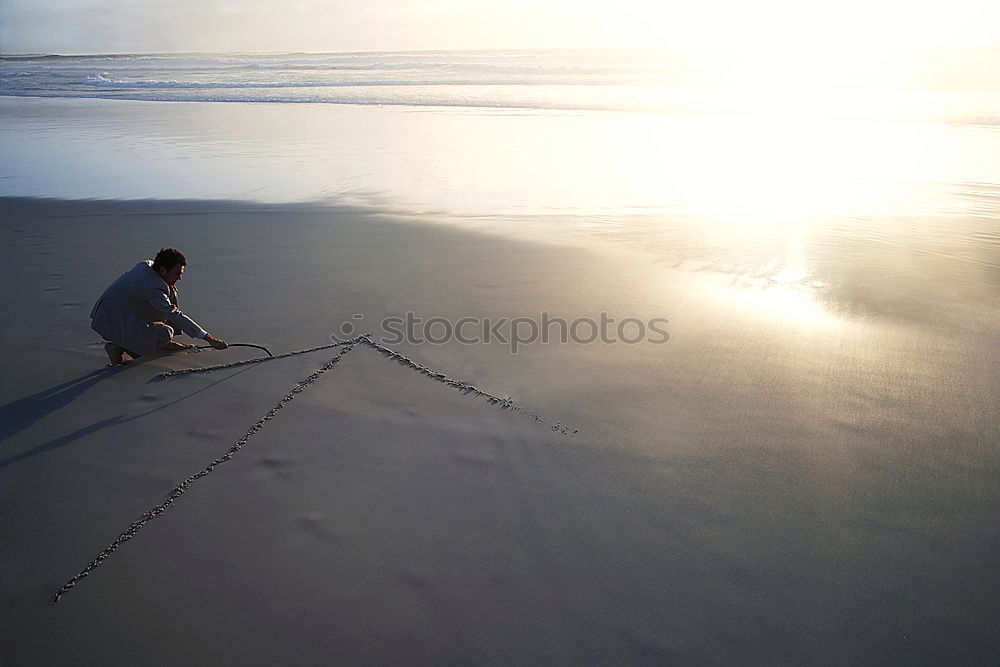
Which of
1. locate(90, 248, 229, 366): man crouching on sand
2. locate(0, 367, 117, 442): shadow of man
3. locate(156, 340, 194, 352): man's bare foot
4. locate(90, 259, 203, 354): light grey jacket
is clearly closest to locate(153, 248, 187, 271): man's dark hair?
locate(90, 248, 229, 366): man crouching on sand

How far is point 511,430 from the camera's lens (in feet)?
12.6

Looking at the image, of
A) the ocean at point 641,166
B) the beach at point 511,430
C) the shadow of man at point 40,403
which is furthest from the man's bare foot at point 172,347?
the ocean at point 641,166

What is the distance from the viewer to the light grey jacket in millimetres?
4465

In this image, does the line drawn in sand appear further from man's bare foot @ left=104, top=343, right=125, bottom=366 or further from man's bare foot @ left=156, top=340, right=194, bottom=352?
man's bare foot @ left=104, top=343, right=125, bottom=366

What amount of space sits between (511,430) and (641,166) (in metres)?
8.40

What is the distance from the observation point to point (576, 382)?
4387mm

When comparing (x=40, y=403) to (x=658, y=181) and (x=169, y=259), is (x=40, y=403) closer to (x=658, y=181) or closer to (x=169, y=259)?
(x=169, y=259)

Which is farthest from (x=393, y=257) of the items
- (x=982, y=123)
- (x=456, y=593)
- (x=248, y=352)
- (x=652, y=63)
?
(x=652, y=63)

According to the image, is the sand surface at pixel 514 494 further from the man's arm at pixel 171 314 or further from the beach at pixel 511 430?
the man's arm at pixel 171 314

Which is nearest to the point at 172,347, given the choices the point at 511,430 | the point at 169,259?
the point at 169,259

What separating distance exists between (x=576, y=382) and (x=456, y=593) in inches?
76.7

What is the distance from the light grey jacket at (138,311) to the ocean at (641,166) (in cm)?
391

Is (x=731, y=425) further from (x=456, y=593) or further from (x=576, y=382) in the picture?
(x=456, y=593)

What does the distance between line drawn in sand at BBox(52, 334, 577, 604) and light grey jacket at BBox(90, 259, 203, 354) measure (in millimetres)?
300
